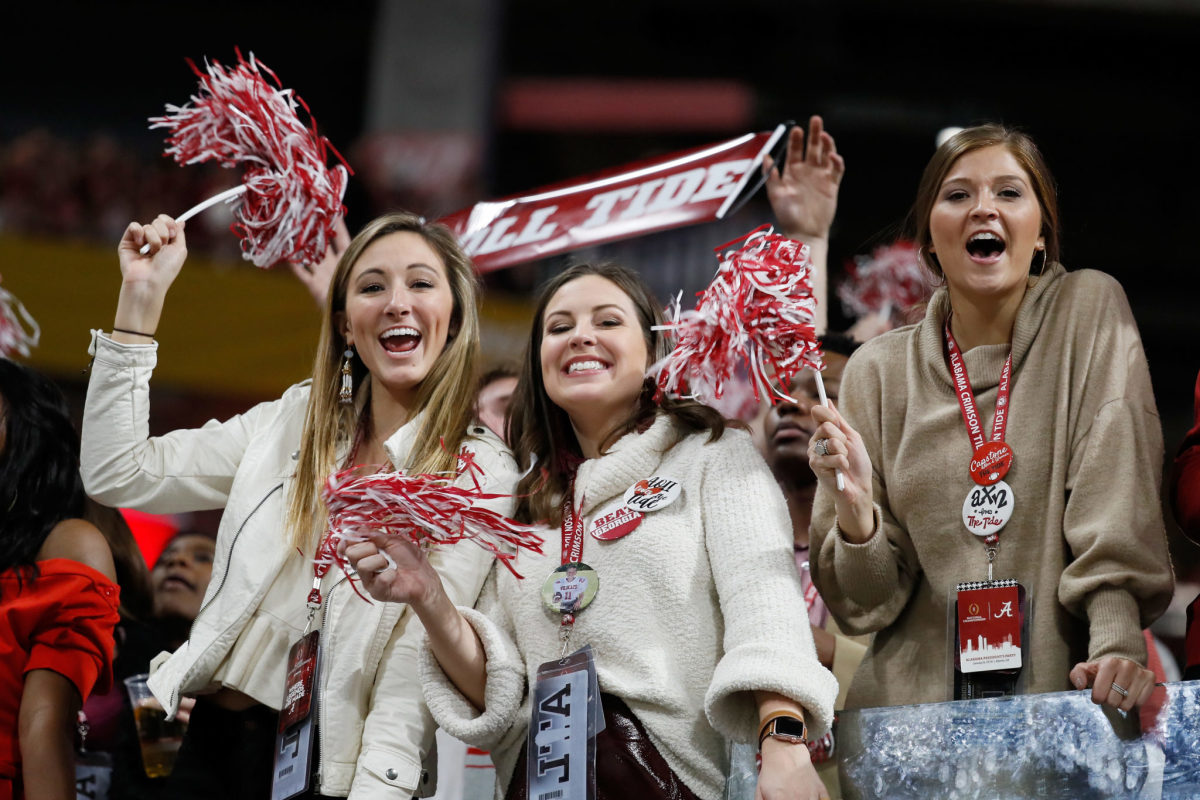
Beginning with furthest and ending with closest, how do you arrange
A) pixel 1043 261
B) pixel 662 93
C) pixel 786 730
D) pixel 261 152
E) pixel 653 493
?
pixel 662 93 < pixel 261 152 < pixel 1043 261 < pixel 653 493 < pixel 786 730

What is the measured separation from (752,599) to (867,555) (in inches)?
9.0

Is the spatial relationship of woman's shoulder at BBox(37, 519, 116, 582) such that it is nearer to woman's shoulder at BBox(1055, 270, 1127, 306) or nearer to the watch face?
the watch face

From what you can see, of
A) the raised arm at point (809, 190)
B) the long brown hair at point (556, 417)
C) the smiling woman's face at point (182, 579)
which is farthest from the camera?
the smiling woman's face at point (182, 579)

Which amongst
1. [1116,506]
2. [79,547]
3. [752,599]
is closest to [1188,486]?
[1116,506]

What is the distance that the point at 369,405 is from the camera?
113 inches

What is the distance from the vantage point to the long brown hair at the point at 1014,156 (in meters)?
2.55

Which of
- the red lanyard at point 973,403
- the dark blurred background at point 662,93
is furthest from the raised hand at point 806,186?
the dark blurred background at point 662,93

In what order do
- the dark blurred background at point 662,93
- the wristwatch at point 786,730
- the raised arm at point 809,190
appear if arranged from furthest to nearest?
1. the dark blurred background at point 662,93
2. the raised arm at point 809,190
3. the wristwatch at point 786,730

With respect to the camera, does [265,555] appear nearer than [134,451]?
Yes

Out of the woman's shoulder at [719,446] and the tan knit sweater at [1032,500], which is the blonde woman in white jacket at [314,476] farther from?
the tan knit sweater at [1032,500]

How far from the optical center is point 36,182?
891 cm

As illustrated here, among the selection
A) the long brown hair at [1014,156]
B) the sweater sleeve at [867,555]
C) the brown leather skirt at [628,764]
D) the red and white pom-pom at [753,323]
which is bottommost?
the brown leather skirt at [628,764]

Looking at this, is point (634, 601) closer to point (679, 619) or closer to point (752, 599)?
point (679, 619)

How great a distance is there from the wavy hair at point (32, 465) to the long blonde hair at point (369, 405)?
57cm
